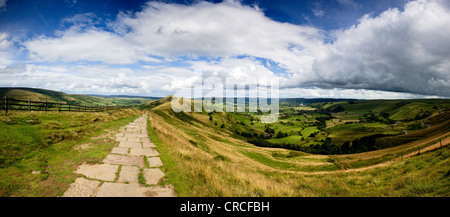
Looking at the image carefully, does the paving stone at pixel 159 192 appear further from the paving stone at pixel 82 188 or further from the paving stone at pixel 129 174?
the paving stone at pixel 82 188

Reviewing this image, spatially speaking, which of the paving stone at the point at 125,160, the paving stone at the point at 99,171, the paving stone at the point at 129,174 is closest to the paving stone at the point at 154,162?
the paving stone at the point at 125,160

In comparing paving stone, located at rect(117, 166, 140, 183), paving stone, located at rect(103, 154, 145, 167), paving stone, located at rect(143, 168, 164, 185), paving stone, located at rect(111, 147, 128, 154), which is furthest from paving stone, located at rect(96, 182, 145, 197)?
paving stone, located at rect(111, 147, 128, 154)

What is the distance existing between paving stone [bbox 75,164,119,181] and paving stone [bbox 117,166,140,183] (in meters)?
0.33

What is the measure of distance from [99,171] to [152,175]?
2.47 m

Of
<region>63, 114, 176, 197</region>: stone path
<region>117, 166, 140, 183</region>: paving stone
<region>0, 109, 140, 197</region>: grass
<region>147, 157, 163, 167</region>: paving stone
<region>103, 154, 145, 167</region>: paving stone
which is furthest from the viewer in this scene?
<region>147, 157, 163, 167</region>: paving stone

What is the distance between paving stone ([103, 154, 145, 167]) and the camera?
9497 mm

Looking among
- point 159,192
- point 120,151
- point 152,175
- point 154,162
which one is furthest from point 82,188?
point 120,151

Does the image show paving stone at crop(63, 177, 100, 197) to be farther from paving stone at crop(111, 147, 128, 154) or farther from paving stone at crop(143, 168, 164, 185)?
paving stone at crop(111, 147, 128, 154)

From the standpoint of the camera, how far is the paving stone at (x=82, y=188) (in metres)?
5.97
